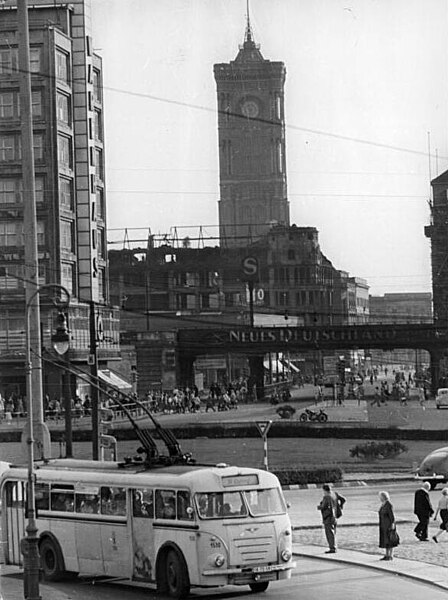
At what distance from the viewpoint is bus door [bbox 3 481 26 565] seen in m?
27.6

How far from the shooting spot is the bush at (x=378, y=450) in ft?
172

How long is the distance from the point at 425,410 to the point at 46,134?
23.5 m

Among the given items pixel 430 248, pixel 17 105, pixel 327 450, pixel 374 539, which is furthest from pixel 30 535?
pixel 430 248

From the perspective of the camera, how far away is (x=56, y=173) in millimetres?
61594

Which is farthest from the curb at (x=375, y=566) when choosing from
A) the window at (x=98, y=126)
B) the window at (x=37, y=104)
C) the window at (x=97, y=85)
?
the window at (x=97, y=85)

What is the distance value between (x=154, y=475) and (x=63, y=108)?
3999 centimetres

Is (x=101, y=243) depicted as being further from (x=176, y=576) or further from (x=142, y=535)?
(x=176, y=576)

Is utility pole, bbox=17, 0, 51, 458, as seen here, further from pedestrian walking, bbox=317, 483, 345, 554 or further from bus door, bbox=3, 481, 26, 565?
pedestrian walking, bbox=317, 483, 345, 554

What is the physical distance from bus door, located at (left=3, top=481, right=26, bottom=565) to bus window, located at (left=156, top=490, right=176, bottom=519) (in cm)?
465

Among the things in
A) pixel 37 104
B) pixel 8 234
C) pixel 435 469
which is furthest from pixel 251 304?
pixel 435 469

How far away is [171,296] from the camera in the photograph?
89.4 metres

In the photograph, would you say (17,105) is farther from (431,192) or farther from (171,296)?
(431,192)

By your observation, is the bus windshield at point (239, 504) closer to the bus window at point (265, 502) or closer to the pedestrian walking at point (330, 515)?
the bus window at point (265, 502)

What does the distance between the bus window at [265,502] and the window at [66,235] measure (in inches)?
1616
